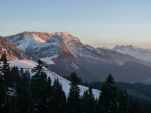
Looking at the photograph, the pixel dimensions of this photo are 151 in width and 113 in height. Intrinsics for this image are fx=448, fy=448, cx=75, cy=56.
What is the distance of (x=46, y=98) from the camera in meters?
67.5

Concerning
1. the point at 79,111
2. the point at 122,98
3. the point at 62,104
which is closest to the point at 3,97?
the point at 62,104

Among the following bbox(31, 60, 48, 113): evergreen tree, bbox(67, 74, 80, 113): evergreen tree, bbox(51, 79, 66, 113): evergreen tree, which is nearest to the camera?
bbox(31, 60, 48, 113): evergreen tree

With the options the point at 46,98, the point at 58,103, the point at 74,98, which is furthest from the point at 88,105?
the point at 46,98

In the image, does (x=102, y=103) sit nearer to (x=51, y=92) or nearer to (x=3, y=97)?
(x=51, y=92)

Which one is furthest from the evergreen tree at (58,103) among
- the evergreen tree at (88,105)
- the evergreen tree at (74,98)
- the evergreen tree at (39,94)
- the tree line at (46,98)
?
the evergreen tree at (88,105)

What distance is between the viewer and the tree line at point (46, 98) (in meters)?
64.4

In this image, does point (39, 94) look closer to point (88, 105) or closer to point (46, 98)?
point (46, 98)

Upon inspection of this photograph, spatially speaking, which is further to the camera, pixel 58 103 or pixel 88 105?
pixel 88 105

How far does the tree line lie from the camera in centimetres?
6438

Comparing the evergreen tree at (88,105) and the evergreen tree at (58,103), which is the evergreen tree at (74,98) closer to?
the evergreen tree at (88,105)

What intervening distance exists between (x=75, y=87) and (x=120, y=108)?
854cm

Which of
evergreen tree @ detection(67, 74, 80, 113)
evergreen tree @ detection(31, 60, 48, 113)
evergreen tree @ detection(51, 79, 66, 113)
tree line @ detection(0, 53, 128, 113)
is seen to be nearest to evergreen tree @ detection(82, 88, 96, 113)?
tree line @ detection(0, 53, 128, 113)

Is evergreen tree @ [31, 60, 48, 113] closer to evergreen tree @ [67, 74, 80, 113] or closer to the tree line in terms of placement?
the tree line

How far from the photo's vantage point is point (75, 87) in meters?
76.9
